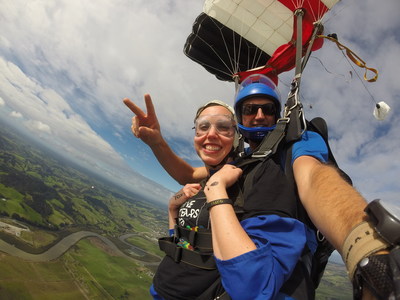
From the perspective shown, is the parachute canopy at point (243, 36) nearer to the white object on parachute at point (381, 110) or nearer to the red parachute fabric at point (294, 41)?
the red parachute fabric at point (294, 41)

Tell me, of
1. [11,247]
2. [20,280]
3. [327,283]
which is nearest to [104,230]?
[11,247]

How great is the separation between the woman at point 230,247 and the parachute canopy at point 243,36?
4.98m

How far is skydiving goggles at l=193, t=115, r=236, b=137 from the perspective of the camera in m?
2.74

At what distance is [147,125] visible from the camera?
12.2ft

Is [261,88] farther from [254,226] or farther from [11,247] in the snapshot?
[11,247]

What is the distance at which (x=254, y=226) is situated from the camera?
1378 millimetres

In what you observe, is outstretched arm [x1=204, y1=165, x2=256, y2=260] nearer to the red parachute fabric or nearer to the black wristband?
the black wristband

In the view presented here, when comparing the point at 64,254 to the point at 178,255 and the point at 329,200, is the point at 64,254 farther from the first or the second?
the point at 329,200

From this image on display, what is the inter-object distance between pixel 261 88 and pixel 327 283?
6268 inches

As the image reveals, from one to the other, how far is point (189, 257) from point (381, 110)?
3.83 meters

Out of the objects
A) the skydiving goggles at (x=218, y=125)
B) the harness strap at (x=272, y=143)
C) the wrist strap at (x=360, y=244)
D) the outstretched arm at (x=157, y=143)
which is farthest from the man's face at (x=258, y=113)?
the wrist strap at (x=360, y=244)

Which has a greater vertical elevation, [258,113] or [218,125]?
[258,113]

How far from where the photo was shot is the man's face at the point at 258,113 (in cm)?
265

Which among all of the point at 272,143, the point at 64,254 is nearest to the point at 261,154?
the point at 272,143
